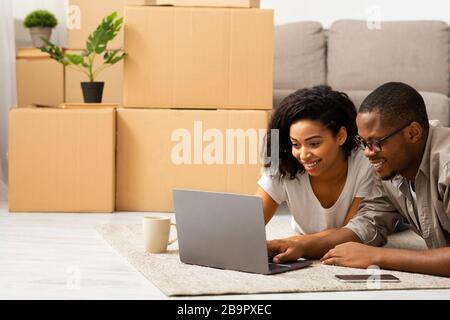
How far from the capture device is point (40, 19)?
3.78 m

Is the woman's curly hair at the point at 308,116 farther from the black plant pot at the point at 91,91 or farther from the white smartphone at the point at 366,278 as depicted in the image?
the black plant pot at the point at 91,91

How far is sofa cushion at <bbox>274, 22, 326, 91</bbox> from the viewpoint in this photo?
13.0ft

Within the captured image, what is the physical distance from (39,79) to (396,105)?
2254 millimetres

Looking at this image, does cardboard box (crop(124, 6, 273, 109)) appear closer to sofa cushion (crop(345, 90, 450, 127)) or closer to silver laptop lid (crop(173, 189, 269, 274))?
sofa cushion (crop(345, 90, 450, 127))

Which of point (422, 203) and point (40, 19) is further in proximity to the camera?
point (40, 19)

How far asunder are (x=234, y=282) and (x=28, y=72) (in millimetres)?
2233

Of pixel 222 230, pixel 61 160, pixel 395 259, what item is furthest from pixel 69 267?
pixel 61 160

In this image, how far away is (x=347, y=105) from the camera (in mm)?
2287

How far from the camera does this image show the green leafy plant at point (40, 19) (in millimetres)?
3768

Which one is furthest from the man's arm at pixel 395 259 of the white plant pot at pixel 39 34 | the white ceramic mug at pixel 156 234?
the white plant pot at pixel 39 34

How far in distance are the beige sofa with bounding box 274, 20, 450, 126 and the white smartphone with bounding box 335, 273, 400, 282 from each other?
206 centimetres

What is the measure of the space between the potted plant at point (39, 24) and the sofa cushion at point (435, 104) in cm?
140

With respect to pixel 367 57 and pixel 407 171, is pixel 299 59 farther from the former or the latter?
pixel 407 171
